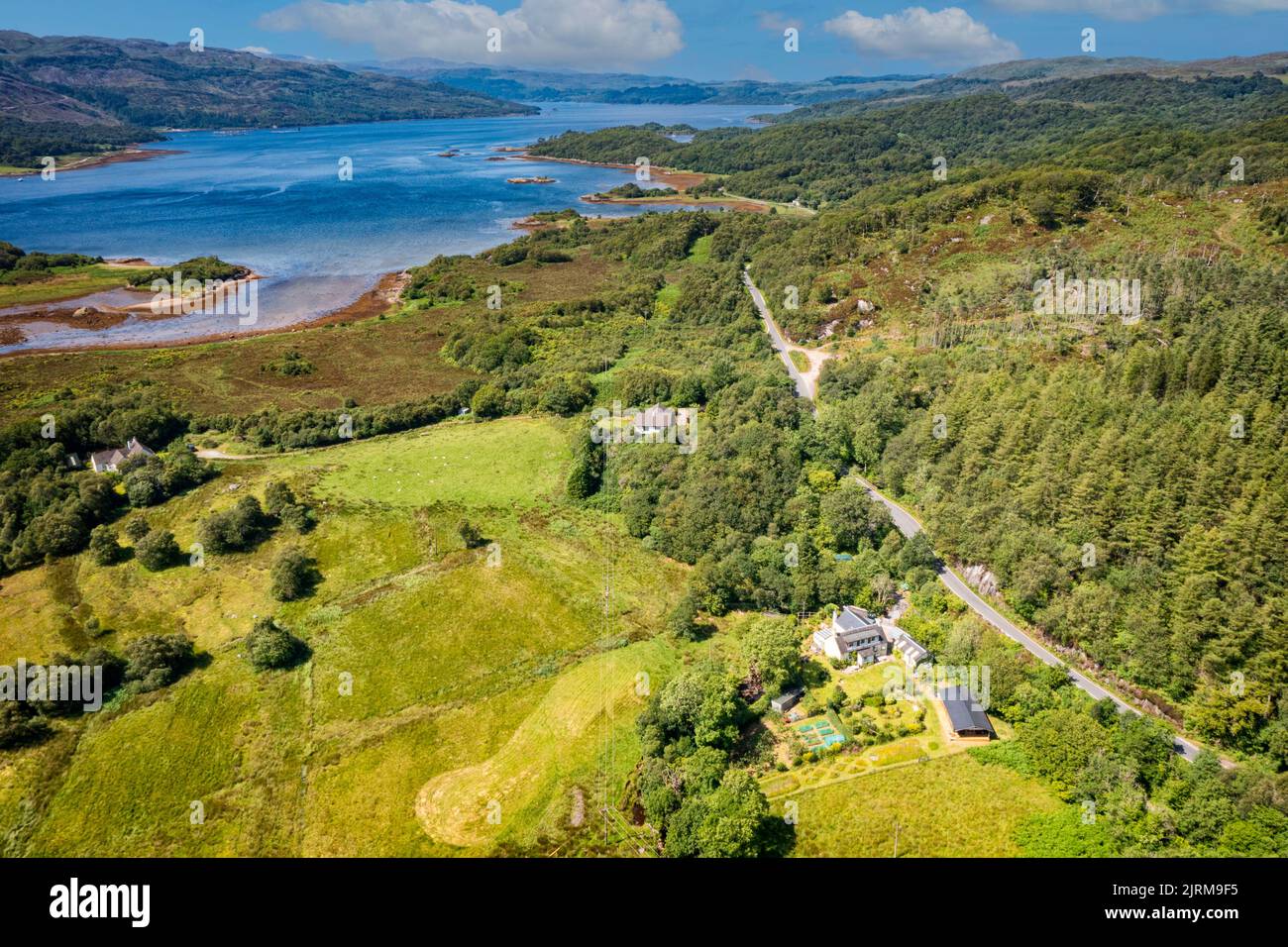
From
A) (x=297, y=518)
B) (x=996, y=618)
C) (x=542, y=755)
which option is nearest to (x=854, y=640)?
(x=996, y=618)

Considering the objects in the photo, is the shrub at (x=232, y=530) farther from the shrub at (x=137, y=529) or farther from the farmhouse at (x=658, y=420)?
the farmhouse at (x=658, y=420)

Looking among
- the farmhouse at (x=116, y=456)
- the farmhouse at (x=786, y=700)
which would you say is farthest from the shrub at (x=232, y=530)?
the farmhouse at (x=786, y=700)

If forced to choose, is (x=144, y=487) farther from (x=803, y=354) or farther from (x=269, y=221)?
(x=269, y=221)

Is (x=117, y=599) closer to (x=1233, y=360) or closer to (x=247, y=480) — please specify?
(x=247, y=480)

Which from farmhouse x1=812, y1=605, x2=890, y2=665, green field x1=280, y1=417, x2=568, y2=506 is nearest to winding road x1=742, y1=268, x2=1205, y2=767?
farmhouse x1=812, y1=605, x2=890, y2=665
